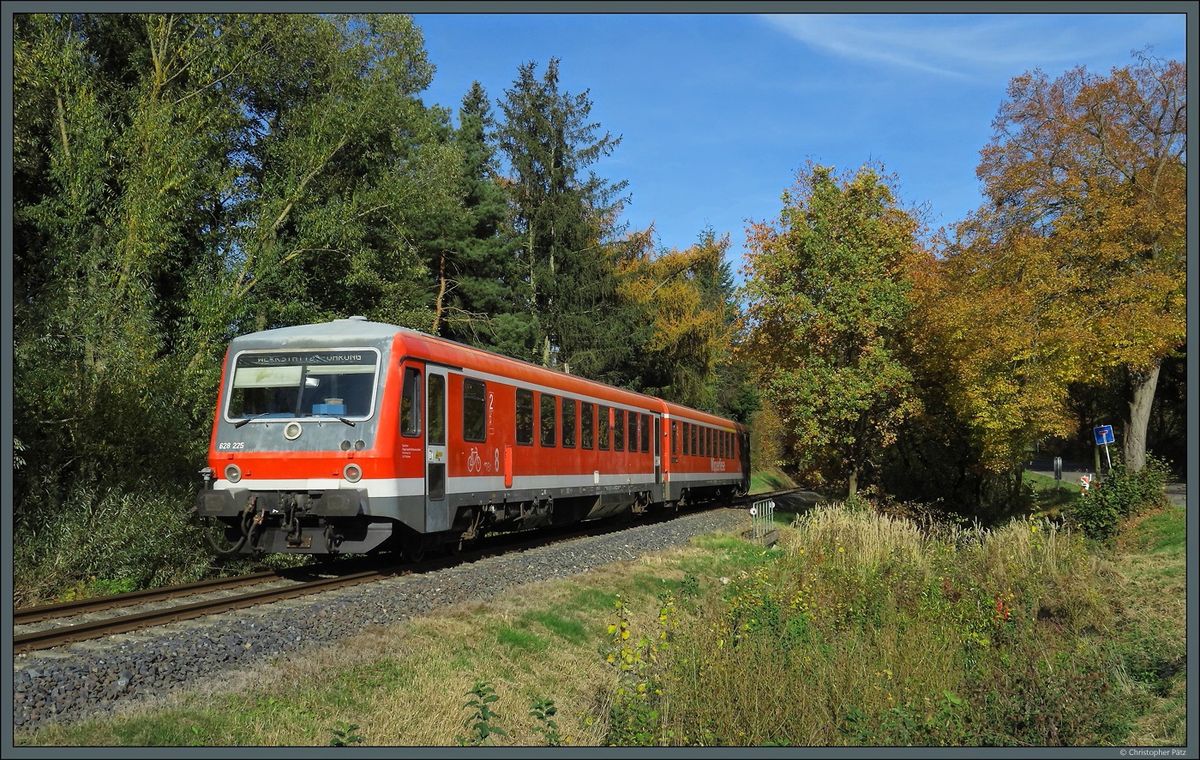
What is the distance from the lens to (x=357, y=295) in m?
22.2

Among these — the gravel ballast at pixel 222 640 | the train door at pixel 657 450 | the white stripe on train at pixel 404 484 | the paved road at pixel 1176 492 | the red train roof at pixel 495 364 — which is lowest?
the gravel ballast at pixel 222 640

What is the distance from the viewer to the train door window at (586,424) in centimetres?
1780

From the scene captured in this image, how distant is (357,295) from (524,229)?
1711 cm

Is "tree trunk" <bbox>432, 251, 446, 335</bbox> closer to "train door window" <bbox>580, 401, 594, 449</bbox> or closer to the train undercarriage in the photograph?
"train door window" <bbox>580, 401, 594, 449</bbox>

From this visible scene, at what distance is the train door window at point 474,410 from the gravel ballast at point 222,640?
5.86 feet

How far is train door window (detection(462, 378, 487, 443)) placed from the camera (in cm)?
1305

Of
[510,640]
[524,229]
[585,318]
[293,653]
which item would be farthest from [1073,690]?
[524,229]

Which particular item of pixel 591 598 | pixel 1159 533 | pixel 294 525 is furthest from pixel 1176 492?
pixel 294 525

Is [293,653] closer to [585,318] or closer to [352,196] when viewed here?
[352,196]

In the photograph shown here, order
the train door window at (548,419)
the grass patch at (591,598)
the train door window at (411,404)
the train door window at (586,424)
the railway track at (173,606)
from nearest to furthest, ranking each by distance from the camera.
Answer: the railway track at (173,606), the grass patch at (591,598), the train door window at (411,404), the train door window at (548,419), the train door window at (586,424)

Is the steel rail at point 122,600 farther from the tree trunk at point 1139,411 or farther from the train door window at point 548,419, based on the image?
the tree trunk at point 1139,411

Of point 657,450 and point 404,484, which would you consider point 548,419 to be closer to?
point 404,484

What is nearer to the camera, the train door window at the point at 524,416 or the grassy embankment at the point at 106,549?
the grassy embankment at the point at 106,549

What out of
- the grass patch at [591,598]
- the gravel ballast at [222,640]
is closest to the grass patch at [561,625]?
the grass patch at [591,598]
